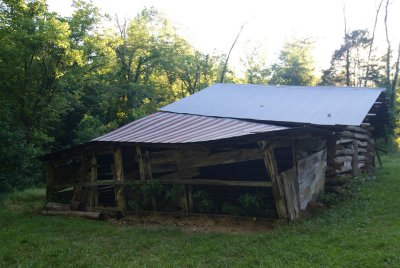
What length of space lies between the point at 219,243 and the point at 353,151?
8159 millimetres

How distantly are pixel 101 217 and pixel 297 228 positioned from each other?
17.8 feet

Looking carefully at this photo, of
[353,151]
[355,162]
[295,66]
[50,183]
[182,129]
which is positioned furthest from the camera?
[295,66]

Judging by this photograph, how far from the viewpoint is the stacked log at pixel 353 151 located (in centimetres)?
1212

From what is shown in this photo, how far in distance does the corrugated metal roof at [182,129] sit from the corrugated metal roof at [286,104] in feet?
2.53

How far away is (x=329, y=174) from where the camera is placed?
11.8 metres

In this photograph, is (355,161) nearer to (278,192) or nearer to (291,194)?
(291,194)

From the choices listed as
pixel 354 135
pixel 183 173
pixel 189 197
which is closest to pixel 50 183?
pixel 183 173

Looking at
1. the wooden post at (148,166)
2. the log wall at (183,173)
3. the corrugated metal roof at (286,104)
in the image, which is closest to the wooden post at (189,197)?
the log wall at (183,173)

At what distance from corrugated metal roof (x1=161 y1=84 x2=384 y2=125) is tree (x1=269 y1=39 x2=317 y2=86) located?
66.4ft

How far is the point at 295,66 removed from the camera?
1411 inches

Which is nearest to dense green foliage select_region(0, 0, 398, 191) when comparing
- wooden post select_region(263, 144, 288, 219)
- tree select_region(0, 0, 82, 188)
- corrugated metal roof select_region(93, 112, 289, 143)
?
tree select_region(0, 0, 82, 188)

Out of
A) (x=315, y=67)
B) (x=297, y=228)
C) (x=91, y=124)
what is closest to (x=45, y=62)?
(x=91, y=124)

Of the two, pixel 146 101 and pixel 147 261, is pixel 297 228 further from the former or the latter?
pixel 146 101

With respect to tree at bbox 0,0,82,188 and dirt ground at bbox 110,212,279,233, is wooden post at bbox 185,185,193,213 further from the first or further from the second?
tree at bbox 0,0,82,188
